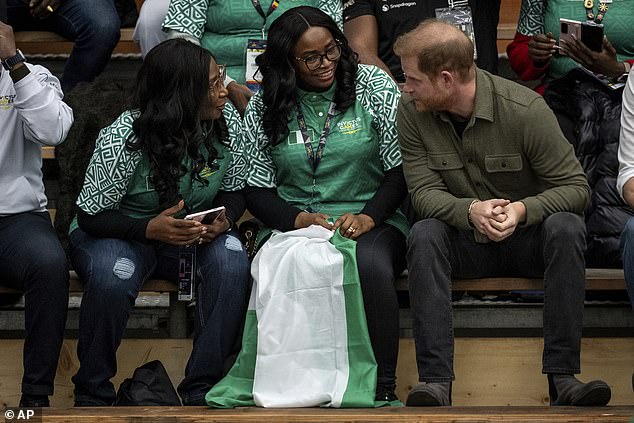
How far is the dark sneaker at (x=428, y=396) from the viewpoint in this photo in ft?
13.0

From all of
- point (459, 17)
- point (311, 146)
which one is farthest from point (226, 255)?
point (459, 17)

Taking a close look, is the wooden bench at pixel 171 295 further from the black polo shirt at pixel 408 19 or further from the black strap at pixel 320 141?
the black polo shirt at pixel 408 19

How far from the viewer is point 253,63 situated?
5094mm

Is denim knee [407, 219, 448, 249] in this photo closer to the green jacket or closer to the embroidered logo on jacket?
the green jacket

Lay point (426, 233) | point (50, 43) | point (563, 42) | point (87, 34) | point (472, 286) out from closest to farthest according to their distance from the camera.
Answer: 1. point (426, 233)
2. point (472, 286)
3. point (563, 42)
4. point (87, 34)
5. point (50, 43)

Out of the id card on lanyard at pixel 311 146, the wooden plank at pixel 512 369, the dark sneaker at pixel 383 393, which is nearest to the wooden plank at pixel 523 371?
the wooden plank at pixel 512 369

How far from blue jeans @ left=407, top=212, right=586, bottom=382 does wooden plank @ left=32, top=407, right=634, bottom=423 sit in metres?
0.18

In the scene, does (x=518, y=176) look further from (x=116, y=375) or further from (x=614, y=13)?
(x=116, y=375)

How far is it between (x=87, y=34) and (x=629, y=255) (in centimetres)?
265

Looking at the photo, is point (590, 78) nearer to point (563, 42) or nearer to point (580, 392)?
point (563, 42)

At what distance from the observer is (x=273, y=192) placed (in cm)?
470

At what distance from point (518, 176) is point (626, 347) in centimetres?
80

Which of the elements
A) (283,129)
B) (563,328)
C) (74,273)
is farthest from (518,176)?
(74,273)

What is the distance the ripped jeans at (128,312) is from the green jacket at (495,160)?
705mm
